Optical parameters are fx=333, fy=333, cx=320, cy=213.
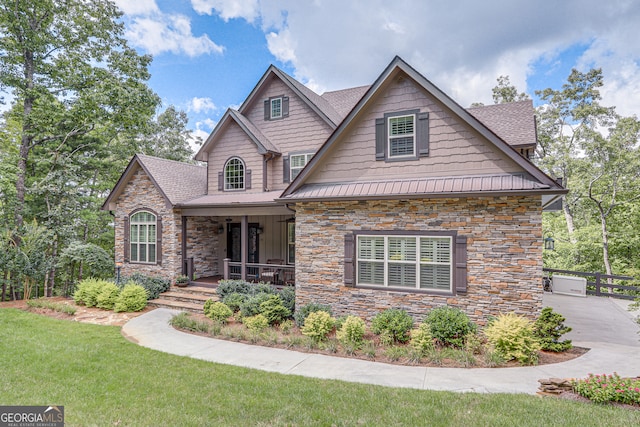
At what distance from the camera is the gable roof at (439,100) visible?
766cm

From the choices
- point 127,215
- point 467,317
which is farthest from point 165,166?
point 467,317

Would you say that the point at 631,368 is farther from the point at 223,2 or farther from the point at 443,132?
the point at 223,2

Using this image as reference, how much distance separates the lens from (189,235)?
1425 centimetres

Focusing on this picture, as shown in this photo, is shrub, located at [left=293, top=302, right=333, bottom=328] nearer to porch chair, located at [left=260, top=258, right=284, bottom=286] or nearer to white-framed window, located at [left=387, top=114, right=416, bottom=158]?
porch chair, located at [left=260, top=258, right=284, bottom=286]

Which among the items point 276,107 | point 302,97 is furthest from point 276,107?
point 302,97

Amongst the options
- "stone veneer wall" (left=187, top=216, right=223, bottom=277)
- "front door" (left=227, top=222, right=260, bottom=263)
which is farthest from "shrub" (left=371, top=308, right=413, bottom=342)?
"stone veneer wall" (left=187, top=216, right=223, bottom=277)

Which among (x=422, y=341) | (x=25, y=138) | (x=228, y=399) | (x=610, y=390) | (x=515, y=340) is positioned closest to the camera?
(x=610, y=390)

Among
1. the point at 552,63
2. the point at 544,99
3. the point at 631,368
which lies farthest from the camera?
the point at 544,99

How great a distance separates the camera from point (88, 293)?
12.2 m

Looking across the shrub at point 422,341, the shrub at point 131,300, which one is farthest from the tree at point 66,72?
the shrub at point 422,341

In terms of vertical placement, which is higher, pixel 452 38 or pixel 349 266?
pixel 452 38

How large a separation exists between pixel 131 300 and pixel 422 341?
9664 mm

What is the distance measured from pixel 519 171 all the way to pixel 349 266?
16.0 ft

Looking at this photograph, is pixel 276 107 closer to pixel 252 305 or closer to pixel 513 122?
pixel 252 305
